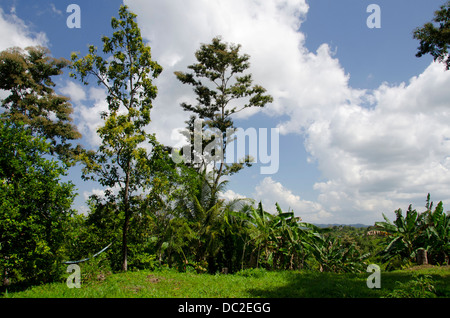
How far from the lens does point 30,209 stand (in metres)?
6.75

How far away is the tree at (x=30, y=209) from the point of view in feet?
20.7

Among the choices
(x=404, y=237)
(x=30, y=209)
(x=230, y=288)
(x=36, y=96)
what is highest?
(x=36, y=96)

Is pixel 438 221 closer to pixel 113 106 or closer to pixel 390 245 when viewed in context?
pixel 390 245

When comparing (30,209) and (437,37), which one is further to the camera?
(437,37)

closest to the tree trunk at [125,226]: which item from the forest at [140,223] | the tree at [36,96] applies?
the forest at [140,223]

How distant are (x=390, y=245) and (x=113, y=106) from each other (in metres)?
11.0

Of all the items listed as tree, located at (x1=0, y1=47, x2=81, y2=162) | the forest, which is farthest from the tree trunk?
tree, located at (x1=0, y1=47, x2=81, y2=162)

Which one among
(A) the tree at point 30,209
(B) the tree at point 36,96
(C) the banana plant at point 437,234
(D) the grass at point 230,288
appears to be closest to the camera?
(D) the grass at point 230,288

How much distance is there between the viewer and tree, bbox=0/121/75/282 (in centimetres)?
632

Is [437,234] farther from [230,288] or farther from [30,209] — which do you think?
[30,209]

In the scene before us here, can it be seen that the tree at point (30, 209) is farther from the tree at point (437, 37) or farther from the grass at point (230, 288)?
the tree at point (437, 37)

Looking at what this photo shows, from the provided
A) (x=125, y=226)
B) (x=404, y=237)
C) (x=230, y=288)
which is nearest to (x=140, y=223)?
(x=125, y=226)

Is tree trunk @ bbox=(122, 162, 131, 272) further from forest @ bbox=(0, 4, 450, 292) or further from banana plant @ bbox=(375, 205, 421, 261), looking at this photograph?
banana plant @ bbox=(375, 205, 421, 261)

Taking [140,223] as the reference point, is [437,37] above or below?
above
